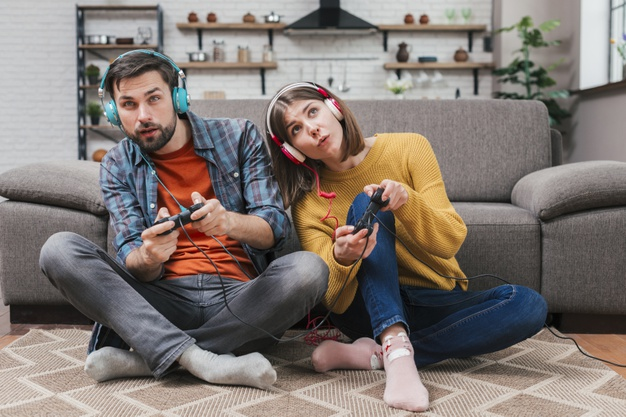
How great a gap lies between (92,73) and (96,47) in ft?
0.75

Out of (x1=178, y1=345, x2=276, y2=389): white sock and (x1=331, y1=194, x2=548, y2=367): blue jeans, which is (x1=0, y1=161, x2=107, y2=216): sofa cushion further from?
(x1=331, y1=194, x2=548, y2=367): blue jeans

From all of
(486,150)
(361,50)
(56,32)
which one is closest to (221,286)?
(486,150)

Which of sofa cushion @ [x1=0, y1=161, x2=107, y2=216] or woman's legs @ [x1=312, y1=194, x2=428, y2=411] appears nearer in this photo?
woman's legs @ [x1=312, y1=194, x2=428, y2=411]

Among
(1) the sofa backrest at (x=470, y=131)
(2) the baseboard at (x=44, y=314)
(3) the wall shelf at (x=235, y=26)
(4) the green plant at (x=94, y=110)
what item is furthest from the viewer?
(3) the wall shelf at (x=235, y=26)

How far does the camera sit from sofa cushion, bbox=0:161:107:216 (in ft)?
6.53

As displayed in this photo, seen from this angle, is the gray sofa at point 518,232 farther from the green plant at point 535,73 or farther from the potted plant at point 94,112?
the potted plant at point 94,112

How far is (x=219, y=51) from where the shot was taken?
5910 mm

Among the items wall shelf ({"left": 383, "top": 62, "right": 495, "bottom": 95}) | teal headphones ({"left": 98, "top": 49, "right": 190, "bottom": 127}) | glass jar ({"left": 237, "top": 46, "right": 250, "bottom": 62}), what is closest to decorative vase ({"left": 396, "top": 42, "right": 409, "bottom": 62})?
wall shelf ({"left": 383, "top": 62, "right": 495, "bottom": 95})

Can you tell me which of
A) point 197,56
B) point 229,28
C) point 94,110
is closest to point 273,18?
point 229,28

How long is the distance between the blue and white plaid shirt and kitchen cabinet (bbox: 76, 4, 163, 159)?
4424 millimetres

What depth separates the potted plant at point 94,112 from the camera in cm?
569

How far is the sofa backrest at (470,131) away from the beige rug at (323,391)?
864mm

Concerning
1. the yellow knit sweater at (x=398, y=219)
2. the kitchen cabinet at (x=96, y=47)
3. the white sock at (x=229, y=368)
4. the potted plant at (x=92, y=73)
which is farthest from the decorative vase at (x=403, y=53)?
the white sock at (x=229, y=368)

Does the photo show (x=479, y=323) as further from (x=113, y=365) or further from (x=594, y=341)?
(x=113, y=365)
